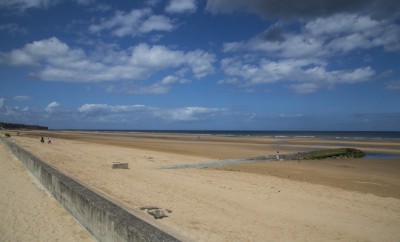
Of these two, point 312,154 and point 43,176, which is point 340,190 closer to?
point 43,176

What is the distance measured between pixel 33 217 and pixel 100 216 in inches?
103

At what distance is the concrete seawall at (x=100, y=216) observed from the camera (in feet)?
13.9

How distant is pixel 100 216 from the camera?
530 centimetres

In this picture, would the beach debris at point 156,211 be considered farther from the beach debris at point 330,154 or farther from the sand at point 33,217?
the beach debris at point 330,154

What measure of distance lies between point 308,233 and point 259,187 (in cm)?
446

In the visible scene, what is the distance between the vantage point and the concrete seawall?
13.9ft

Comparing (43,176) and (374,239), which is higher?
(43,176)

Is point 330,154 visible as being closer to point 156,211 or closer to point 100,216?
point 156,211

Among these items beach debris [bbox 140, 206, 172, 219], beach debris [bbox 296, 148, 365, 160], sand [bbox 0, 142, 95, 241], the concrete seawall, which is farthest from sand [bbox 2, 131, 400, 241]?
beach debris [bbox 296, 148, 365, 160]

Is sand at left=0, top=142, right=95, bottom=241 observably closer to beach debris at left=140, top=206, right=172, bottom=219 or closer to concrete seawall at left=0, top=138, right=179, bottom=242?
concrete seawall at left=0, top=138, right=179, bottom=242

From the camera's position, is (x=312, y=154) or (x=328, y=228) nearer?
(x=328, y=228)

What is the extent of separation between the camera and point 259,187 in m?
10.8

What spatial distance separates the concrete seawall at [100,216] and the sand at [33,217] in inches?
7.8

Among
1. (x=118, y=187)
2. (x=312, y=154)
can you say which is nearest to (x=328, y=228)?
(x=118, y=187)
